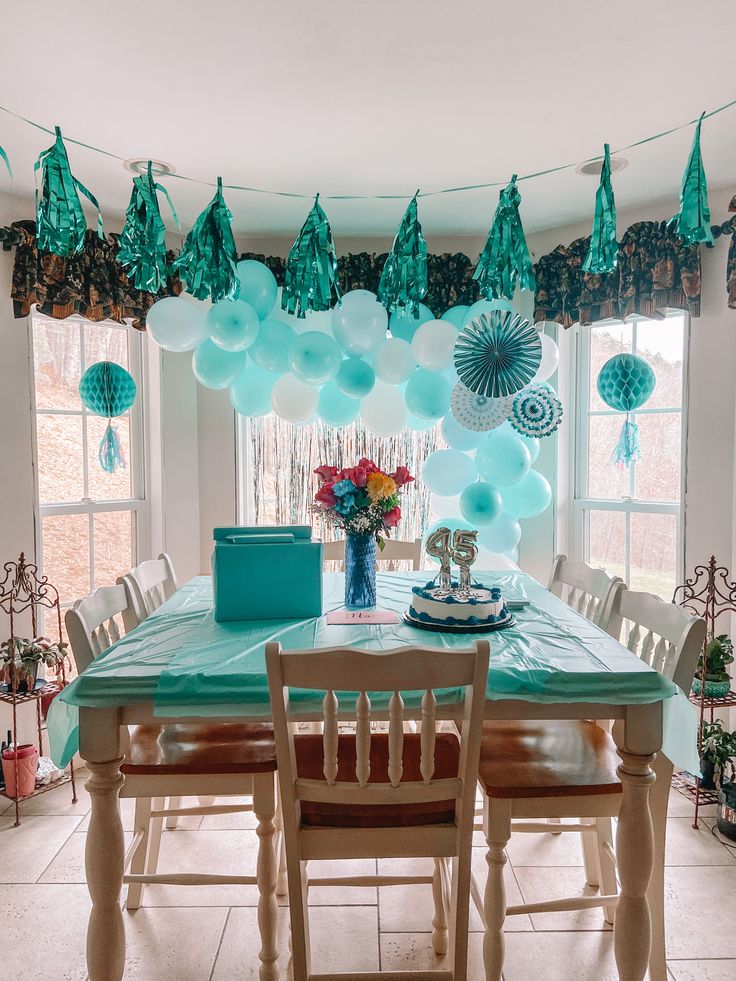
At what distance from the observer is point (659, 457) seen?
3.18 metres

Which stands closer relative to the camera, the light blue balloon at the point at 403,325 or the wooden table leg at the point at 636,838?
the wooden table leg at the point at 636,838

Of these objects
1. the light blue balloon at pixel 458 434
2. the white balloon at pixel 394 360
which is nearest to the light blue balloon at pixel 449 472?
the light blue balloon at pixel 458 434

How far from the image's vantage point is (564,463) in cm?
348

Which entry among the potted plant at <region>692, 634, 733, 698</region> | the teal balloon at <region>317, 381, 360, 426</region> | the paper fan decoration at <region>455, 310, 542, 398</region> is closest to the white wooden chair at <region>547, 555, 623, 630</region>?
the potted plant at <region>692, 634, 733, 698</region>

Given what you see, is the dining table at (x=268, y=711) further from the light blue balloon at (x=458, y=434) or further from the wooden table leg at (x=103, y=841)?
the light blue balloon at (x=458, y=434)

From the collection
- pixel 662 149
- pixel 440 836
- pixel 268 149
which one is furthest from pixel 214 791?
pixel 662 149

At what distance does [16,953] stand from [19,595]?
4.57 feet

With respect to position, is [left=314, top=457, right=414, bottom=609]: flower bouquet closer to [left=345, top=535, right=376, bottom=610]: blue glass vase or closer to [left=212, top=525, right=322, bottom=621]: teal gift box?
[left=345, top=535, right=376, bottom=610]: blue glass vase

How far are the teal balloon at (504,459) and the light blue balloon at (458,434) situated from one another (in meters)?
0.08

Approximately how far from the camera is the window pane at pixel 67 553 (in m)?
3.07

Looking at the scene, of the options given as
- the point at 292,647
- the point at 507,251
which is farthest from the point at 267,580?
the point at 507,251

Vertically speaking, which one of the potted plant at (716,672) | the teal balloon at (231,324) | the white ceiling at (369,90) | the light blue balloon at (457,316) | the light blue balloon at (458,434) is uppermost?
the white ceiling at (369,90)

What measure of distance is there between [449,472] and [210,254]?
4.26 ft

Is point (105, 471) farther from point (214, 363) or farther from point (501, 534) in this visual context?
point (501, 534)
